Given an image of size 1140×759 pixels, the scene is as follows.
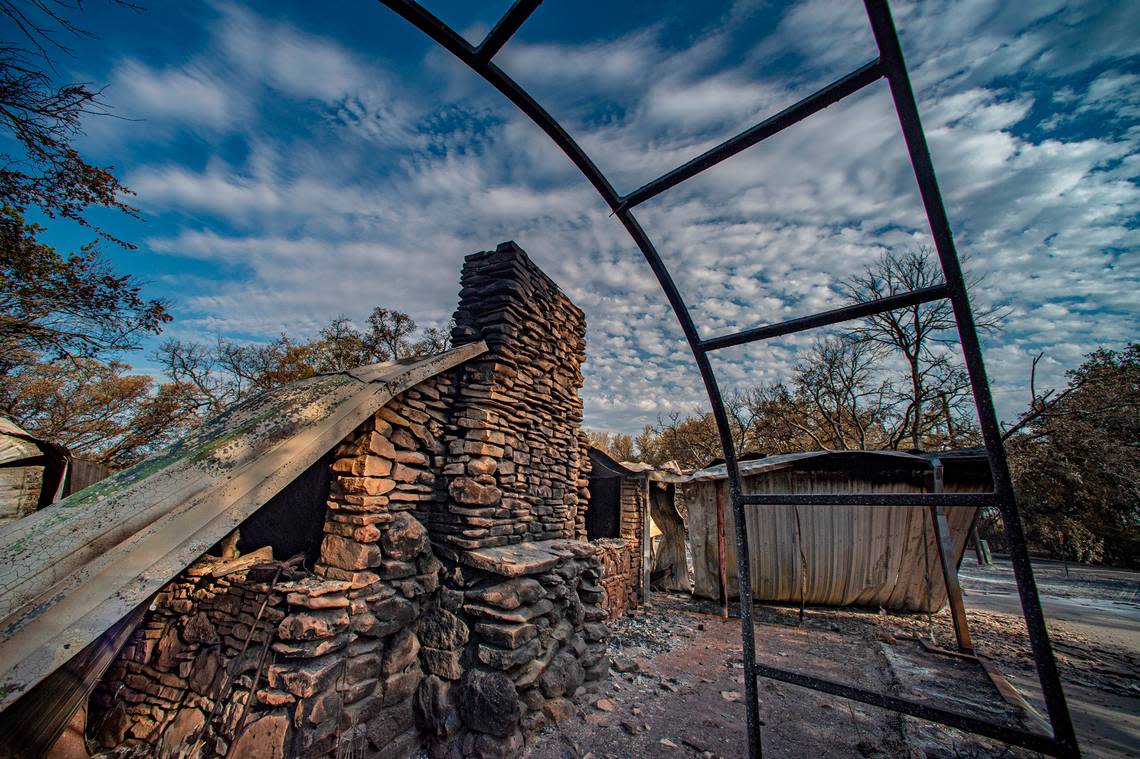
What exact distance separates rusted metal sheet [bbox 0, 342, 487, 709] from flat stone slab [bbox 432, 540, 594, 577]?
1.52m

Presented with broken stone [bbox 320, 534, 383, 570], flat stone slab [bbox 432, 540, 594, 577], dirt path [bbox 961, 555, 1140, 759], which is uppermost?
broken stone [bbox 320, 534, 383, 570]

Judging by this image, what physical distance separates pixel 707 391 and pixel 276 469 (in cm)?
252

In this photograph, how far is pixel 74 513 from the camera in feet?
6.33

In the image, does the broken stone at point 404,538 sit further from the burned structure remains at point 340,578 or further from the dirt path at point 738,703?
the dirt path at point 738,703

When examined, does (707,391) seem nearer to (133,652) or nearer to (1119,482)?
(133,652)

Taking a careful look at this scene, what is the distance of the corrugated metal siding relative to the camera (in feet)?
23.7

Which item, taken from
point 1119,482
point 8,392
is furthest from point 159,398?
point 1119,482

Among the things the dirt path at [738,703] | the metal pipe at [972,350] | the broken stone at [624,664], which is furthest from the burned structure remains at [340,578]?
the metal pipe at [972,350]

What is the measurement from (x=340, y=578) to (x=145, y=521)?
1308 millimetres

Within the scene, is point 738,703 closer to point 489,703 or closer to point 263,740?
point 489,703

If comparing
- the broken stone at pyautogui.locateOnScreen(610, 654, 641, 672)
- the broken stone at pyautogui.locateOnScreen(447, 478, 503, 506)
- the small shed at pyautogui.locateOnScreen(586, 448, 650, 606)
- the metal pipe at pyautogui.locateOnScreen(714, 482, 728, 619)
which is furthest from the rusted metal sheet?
the metal pipe at pyautogui.locateOnScreen(714, 482, 728, 619)

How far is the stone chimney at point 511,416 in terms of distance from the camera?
368cm

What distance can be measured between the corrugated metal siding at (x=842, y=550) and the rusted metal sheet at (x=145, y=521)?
24.5ft

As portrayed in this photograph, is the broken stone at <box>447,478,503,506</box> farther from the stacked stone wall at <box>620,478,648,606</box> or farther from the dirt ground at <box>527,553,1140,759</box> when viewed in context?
the stacked stone wall at <box>620,478,648,606</box>
